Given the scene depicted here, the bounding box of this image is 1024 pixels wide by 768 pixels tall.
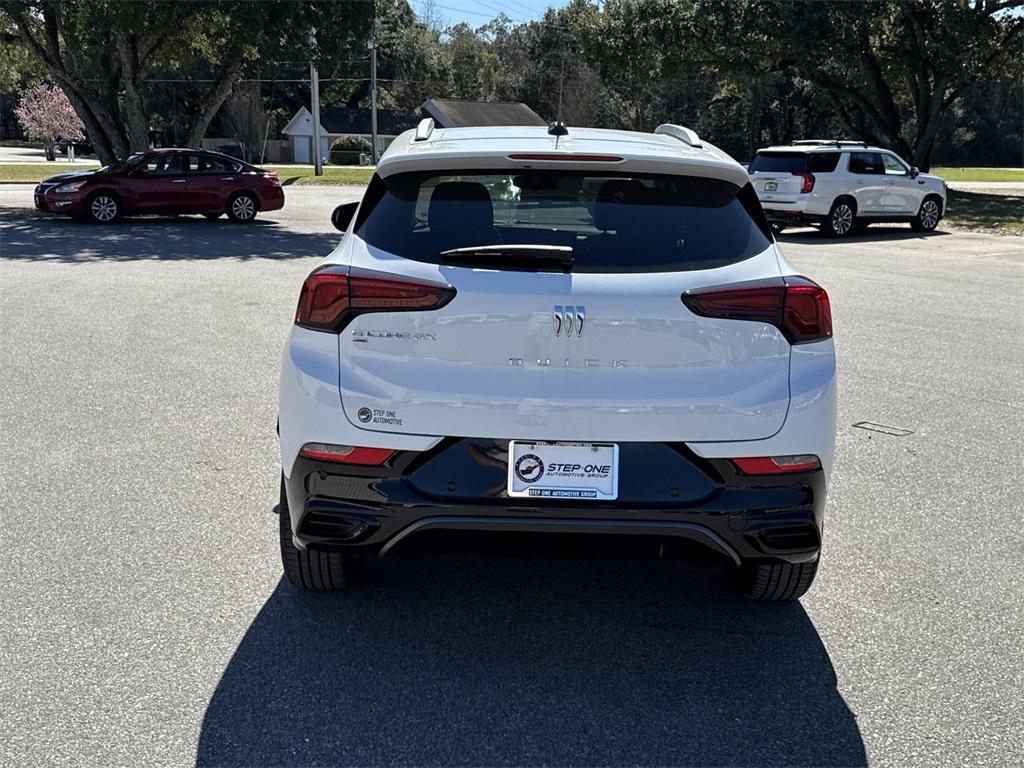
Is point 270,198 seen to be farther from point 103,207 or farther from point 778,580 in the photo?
point 778,580

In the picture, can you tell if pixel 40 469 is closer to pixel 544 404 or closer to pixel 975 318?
pixel 544 404

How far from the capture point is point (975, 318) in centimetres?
1129

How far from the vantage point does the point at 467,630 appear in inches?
151

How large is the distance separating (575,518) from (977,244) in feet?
64.9

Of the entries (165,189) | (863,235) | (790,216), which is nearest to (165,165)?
(165,189)

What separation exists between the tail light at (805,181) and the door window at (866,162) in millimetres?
1344

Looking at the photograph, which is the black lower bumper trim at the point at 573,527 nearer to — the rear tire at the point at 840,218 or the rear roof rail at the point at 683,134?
the rear roof rail at the point at 683,134

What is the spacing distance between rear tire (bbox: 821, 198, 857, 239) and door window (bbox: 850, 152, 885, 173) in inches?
27.4

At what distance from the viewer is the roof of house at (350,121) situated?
7925 cm

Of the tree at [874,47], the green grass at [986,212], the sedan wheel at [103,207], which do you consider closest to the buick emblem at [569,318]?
the sedan wheel at [103,207]

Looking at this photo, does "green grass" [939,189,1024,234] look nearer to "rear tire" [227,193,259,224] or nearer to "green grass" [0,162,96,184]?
"rear tire" [227,193,259,224]

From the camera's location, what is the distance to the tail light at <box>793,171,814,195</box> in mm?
20125

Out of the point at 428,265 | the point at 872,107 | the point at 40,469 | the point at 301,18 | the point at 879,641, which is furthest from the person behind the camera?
the point at 872,107

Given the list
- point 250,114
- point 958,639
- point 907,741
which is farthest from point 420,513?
point 250,114
